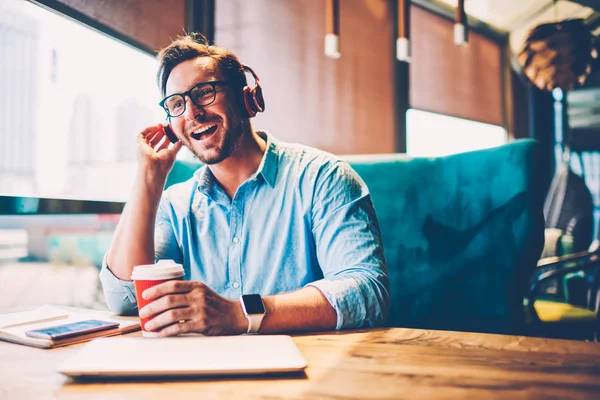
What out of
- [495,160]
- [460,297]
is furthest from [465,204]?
[460,297]

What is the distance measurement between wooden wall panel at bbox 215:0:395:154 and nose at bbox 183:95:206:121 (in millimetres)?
1742

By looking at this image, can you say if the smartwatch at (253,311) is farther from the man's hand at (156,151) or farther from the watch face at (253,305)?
the man's hand at (156,151)

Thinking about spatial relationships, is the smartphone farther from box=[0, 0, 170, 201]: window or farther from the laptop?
box=[0, 0, 170, 201]: window

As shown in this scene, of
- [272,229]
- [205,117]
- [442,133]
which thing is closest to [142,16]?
[205,117]

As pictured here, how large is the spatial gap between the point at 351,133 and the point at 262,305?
2910 millimetres

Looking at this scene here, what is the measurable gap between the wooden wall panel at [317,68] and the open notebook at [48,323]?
2.25 m

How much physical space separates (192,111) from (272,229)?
0.45 meters

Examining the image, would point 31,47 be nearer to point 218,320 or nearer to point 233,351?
point 218,320

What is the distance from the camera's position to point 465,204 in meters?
1.70

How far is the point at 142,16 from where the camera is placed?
A: 2.38 meters

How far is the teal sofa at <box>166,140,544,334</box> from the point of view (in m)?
1.61

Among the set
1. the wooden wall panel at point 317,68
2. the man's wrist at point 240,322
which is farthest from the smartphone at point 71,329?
the wooden wall panel at point 317,68

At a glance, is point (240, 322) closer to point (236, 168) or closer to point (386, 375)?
point (386, 375)

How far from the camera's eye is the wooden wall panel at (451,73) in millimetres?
4598
